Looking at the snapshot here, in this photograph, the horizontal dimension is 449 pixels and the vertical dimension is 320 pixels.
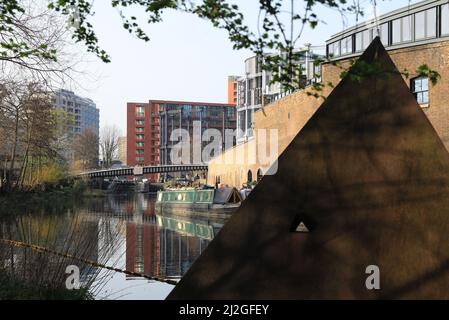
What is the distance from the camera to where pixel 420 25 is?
27.2 meters

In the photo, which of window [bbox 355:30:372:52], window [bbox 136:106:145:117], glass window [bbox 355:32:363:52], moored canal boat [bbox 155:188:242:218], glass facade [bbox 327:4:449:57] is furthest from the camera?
window [bbox 136:106:145:117]

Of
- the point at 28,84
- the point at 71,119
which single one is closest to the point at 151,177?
the point at 71,119

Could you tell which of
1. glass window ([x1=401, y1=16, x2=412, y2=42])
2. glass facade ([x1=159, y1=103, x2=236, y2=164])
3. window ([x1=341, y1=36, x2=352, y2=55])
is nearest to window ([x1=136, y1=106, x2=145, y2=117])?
glass facade ([x1=159, y1=103, x2=236, y2=164])

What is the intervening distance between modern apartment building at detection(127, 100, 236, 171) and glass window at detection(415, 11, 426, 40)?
293 ft

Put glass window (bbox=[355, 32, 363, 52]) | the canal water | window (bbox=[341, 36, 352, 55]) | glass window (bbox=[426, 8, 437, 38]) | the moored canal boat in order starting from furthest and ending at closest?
1. window (bbox=[341, 36, 352, 55])
2. the moored canal boat
3. glass window (bbox=[355, 32, 363, 52])
4. glass window (bbox=[426, 8, 437, 38])
5. the canal water

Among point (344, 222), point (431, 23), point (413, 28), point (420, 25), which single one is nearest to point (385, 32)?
point (413, 28)

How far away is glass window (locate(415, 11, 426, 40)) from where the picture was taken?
27.0 metres

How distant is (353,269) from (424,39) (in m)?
24.8

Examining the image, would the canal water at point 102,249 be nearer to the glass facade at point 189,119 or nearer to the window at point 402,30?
the window at point 402,30

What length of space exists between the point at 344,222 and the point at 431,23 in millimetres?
24998

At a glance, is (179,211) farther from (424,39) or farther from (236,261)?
(236,261)

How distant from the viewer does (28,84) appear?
13.6 m

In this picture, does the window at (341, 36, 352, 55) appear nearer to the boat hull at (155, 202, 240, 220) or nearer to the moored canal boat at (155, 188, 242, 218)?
the moored canal boat at (155, 188, 242, 218)
